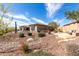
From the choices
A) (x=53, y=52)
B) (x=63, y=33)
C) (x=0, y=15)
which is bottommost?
(x=53, y=52)

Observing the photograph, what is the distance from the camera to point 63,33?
386cm

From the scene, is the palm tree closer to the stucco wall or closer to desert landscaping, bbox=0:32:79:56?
the stucco wall

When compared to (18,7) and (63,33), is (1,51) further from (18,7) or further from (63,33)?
(63,33)

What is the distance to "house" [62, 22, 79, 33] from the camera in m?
3.83

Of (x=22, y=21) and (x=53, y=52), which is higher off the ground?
(x=22, y=21)

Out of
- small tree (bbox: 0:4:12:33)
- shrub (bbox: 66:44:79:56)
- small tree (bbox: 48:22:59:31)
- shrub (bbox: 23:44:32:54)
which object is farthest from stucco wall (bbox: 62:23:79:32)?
small tree (bbox: 0:4:12:33)

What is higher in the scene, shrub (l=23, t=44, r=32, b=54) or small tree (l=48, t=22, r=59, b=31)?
small tree (l=48, t=22, r=59, b=31)

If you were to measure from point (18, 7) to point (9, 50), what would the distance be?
645 millimetres

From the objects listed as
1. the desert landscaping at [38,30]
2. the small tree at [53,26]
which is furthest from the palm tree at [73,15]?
the small tree at [53,26]

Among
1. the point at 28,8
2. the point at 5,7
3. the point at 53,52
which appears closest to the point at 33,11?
the point at 28,8

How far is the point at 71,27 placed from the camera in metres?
3.85

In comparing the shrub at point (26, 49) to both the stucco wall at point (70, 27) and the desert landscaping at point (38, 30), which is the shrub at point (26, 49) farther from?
the stucco wall at point (70, 27)

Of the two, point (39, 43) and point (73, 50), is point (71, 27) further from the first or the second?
point (39, 43)

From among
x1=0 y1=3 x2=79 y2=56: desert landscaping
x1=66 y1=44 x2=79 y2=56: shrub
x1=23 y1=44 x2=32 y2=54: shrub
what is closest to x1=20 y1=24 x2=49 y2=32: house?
x1=0 y1=3 x2=79 y2=56: desert landscaping
